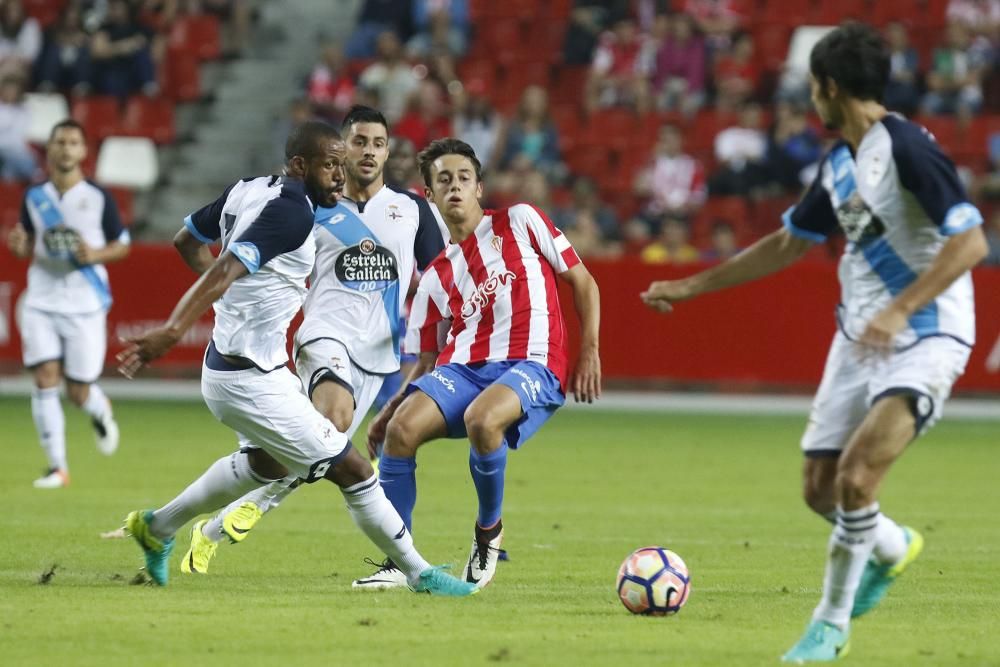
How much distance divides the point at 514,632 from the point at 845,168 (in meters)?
2.25

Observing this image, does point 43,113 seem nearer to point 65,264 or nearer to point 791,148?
point 791,148

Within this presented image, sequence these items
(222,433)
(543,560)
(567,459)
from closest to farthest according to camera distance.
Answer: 1. (543,560)
2. (567,459)
3. (222,433)

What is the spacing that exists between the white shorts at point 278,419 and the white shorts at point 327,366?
4.73ft

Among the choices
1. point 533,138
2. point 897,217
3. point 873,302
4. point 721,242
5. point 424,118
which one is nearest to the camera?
point 897,217

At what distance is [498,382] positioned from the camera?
8.41 m

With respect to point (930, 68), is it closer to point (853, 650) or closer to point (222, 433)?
point (222, 433)

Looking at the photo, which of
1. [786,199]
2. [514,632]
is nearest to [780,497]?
[514,632]

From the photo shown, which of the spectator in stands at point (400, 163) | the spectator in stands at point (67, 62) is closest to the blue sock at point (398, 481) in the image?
the spectator in stands at point (400, 163)

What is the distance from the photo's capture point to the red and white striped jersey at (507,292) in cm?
869

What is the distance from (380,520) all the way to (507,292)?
1577 mm

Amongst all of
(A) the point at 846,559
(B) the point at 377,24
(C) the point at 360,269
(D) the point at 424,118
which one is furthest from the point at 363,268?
(B) the point at 377,24

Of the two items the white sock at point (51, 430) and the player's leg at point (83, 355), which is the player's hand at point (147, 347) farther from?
the player's leg at point (83, 355)

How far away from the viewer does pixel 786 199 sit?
70.8ft

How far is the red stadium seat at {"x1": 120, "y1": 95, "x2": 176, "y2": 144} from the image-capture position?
2505 centimetres
